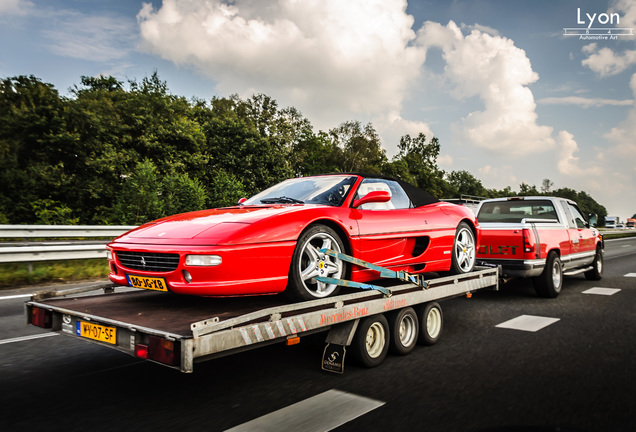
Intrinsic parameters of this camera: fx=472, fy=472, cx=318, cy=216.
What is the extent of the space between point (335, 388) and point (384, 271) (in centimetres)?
127

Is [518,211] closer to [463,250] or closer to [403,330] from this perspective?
[463,250]

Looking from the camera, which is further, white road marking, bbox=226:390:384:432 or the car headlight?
the car headlight

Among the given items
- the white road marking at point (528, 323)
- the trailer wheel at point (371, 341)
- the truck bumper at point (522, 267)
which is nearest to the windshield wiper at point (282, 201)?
the trailer wheel at point (371, 341)

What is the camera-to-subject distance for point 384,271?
4.41 meters

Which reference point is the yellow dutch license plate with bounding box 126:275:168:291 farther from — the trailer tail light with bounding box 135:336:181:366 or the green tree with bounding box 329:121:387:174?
the green tree with bounding box 329:121:387:174

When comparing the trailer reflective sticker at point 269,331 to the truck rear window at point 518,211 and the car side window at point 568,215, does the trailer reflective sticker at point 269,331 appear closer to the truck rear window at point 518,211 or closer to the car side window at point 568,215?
the truck rear window at point 518,211

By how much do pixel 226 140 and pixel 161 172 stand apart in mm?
7357

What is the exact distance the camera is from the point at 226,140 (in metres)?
39.4

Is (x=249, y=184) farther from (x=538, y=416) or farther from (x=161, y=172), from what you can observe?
(x=538, y=416)

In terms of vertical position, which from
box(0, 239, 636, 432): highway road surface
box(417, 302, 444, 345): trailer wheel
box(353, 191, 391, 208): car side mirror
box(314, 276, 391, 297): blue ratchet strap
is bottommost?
box(0, 239, 636, 432): highway road surface

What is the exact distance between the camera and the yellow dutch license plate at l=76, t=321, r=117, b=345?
2982 mm

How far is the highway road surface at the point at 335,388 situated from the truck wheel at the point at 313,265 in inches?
18.0

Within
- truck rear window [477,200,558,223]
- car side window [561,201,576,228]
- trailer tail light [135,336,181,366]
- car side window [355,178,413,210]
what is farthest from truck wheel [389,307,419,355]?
car side window [561,201,576,228]

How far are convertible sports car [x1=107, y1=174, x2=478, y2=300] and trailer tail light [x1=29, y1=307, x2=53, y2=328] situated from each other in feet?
1.80
